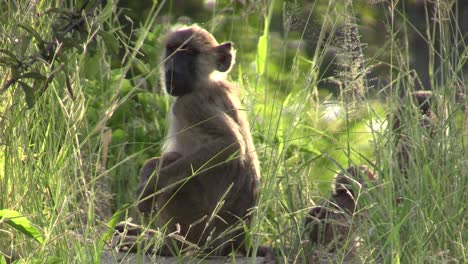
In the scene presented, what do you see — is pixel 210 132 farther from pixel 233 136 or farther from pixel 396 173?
pixel 396 173

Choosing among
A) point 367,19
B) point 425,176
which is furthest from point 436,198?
point 367,19

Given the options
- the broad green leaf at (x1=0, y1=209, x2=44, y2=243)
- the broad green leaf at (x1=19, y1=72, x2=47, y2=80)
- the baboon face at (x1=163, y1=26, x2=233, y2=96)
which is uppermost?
the broad green leaf at (x1=19, y1=72, x2=47, y2=80)

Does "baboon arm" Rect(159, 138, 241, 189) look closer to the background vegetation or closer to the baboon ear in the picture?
the background vegetation

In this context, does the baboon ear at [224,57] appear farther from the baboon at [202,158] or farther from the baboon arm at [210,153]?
the baboon arm at [210,153]

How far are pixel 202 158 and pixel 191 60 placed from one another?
0.66 meters

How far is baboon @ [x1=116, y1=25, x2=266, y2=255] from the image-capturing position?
554 centimetres

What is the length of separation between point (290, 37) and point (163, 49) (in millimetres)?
2082

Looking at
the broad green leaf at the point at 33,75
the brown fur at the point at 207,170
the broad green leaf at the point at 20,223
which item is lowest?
the brown fur at the point at 207,170

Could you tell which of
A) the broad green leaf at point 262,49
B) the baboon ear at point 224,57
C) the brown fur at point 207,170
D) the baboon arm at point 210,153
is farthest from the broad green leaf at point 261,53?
the baboon arm at point 210,153

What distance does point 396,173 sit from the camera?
4.65 m

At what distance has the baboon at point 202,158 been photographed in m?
5.54

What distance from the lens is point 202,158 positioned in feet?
18.3

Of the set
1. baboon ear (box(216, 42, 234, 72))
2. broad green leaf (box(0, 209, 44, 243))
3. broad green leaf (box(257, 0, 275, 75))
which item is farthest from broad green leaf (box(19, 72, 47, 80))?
broad green leaf (box(257, 0, 275, 75))

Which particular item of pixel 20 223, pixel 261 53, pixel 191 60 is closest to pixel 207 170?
pixel 191 60
